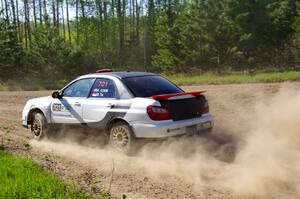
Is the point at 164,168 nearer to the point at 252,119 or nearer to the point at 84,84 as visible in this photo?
the point at 84,84

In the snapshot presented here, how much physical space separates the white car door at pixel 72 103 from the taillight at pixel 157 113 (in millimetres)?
1894

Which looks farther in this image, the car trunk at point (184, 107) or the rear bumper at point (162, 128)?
the car trunk at point (184, 107)

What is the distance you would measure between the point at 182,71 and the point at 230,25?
6416 mm

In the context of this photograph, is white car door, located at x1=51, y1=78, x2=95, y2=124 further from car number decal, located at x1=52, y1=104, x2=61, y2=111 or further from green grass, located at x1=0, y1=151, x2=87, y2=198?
green grass, located at x1=0, y1=151, x2=87, y2=198

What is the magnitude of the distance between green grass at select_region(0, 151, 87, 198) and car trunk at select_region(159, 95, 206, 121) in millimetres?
2439

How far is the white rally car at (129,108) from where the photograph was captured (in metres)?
7.18

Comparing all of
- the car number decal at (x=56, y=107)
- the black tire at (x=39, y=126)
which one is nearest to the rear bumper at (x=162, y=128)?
the car number decal at (x=56, y=107)

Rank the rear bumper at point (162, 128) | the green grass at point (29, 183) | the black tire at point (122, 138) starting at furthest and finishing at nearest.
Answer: the black tire at point (122, 138) < the rear bumper at point (162, 128) < the green grass at point (29, 183)

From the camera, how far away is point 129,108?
293 inches

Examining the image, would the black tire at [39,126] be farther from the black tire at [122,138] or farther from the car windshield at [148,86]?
the car windshield at [148,86]

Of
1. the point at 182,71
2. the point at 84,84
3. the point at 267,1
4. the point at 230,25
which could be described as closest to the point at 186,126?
the point at 84,84

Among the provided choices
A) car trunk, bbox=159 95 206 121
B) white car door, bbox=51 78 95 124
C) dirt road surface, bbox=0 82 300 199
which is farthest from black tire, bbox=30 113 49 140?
car trunk, bbox=159 95 206 121

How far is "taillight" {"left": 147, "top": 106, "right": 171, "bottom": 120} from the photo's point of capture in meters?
7.12

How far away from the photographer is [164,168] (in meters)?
6.59
